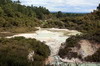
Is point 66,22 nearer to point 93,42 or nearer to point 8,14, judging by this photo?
point 8,14

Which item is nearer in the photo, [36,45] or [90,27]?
[36,45]

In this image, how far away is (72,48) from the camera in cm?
1611

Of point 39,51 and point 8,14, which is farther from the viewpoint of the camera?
point 8,14

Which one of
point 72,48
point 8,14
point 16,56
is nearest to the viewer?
point 16,56

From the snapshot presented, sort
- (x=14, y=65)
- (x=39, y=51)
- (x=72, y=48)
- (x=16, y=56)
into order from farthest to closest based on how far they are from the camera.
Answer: (x=72, y=48) < (x=39, y=51) < (x=16, y=56) < (x=14, y=65)

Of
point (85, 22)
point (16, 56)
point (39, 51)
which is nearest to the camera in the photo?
point (16, 56)

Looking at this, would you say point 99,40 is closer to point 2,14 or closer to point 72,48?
point 72,48

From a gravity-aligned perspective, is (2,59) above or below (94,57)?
above

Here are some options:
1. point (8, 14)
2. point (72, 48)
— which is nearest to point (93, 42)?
point (72, 48)

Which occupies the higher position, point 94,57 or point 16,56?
point 16,56

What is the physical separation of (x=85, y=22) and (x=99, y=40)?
16.9 meters

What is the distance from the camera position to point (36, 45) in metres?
15.2

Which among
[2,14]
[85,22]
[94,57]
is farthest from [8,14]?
[94,57]

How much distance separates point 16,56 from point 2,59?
929mm
